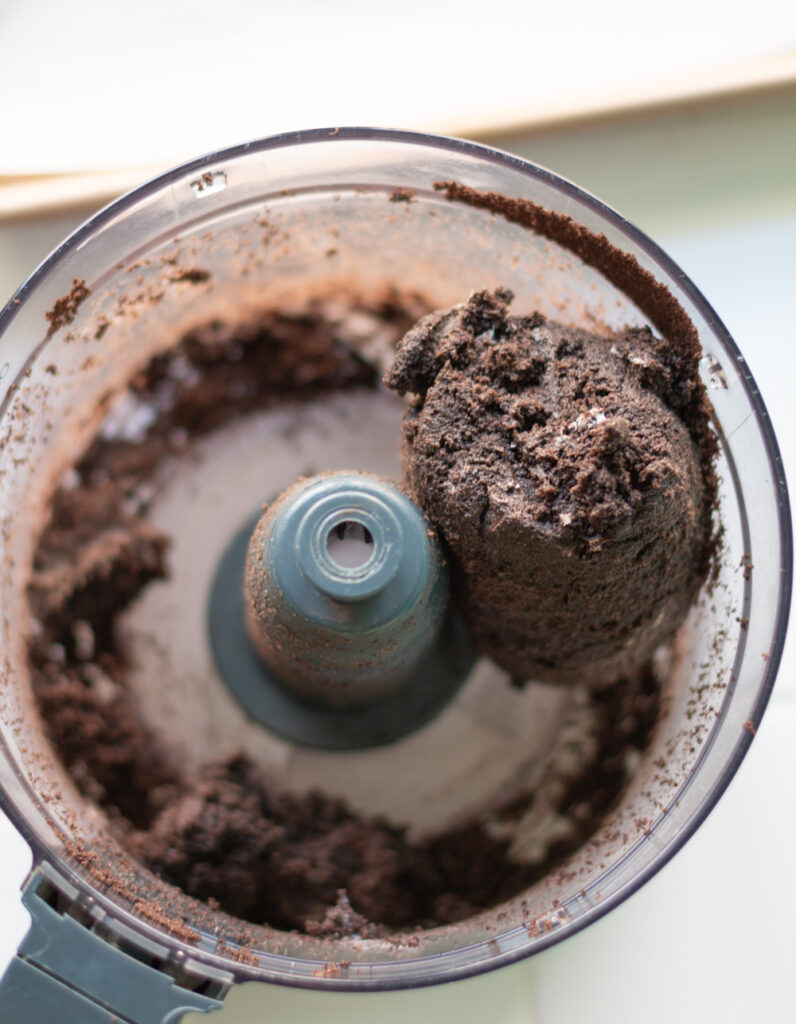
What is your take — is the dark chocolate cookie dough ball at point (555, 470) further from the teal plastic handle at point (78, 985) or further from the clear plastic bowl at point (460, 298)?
the teal plastic handle at point (78, 985)

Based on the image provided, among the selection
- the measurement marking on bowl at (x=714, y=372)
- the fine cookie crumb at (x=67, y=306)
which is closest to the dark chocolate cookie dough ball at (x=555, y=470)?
the measurement marking on bowl at (x=714, y=372)

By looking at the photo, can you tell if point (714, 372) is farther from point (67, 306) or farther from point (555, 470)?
point (67, 306)

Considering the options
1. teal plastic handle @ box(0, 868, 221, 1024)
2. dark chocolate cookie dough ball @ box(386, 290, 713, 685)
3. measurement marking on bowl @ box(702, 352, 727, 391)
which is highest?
measurement marking on bowl @ box(702, 352, 727, 391)

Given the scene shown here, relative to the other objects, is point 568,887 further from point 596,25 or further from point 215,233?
point 596,25

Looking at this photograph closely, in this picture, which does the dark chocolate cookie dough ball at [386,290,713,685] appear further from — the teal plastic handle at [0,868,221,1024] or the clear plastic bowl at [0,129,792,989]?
the teal plastic handle at [0,868,221,1024]

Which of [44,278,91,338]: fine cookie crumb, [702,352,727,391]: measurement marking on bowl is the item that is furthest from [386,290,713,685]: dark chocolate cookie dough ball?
[44,278,91,338]: fine cookie crumb

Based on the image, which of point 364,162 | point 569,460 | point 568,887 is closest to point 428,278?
point 364,162

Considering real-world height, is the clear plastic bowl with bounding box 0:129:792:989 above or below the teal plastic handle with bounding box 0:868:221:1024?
above

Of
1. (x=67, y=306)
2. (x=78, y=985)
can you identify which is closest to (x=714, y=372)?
→ (x=67, y=306)
